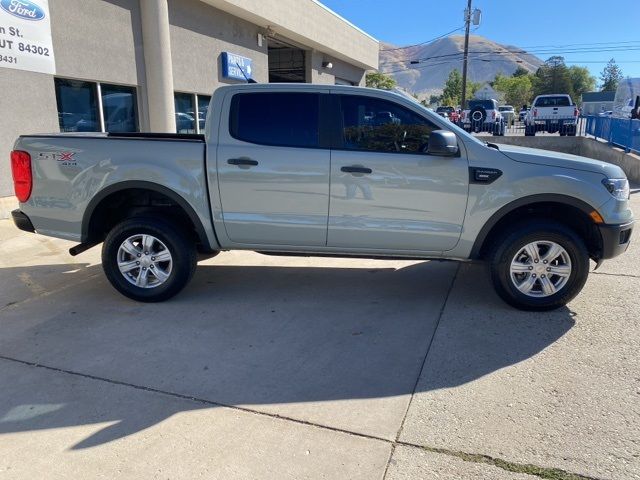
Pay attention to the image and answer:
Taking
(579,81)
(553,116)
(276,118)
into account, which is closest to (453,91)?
(579,81)

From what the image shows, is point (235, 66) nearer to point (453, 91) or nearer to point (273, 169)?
point (273, 169)

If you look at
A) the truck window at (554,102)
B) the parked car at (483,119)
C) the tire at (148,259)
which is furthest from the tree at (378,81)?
the tire at (148,259)

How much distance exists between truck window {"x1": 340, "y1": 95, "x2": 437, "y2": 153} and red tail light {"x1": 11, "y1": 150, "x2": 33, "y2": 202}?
296 cm

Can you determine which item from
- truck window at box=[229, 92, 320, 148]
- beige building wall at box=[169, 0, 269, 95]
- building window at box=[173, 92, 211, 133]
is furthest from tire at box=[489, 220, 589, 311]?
beige building wall at box=[169, 0, 269, 95]

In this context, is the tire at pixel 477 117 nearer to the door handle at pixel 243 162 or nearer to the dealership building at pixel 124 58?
the dealership building at pixel 124 58

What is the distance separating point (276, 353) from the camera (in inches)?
152

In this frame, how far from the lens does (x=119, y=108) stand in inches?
429

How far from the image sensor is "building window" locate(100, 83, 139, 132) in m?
10.5

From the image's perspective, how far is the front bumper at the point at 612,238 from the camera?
14.5ft

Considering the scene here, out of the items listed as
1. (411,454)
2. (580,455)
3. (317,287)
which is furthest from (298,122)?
(580,455)

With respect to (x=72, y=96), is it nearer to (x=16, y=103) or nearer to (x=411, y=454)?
(x=16, y=103)

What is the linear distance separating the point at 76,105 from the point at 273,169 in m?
7.08

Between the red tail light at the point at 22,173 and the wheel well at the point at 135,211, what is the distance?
0.64 meters

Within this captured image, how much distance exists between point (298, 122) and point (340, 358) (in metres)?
2.19
